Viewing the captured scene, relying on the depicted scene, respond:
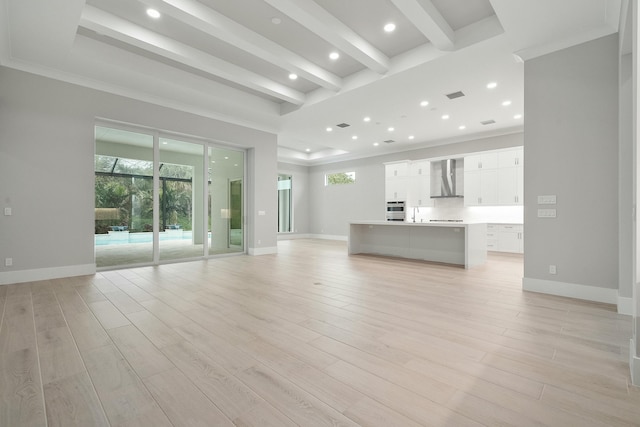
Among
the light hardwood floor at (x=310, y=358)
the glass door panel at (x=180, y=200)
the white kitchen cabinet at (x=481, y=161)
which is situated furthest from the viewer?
the white kitchen cabinet at (x=481, y=161)

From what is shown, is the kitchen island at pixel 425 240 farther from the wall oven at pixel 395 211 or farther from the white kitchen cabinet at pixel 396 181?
the white kitchen cabinet at pixel 396 181

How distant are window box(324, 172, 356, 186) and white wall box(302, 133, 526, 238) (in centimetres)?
17

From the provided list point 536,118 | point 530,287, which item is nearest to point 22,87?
point 536,118

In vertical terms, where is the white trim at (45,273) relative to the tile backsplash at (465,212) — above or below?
below

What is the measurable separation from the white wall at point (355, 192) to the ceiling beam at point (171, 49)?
17.5 ft

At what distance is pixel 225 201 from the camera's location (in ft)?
24.5

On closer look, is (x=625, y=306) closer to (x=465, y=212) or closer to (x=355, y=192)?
(x=465, y=212)

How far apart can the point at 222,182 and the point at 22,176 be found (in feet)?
11.6

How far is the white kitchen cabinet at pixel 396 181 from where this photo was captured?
1005 centimetres

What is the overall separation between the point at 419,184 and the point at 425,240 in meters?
3.75

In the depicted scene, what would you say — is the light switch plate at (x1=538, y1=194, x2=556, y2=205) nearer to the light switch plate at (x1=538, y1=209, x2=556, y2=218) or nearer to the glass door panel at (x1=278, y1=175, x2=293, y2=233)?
the light switch plate at (x1=538, y1=209, x2=556, y2=218)

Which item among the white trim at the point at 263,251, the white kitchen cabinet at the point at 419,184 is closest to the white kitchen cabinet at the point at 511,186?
the white kitchen cabinet at the point at 419,184

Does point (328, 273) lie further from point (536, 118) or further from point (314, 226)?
point (314, 226)

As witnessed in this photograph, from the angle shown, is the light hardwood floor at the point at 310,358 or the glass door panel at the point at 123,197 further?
the glass door panel at the point at 123,197
